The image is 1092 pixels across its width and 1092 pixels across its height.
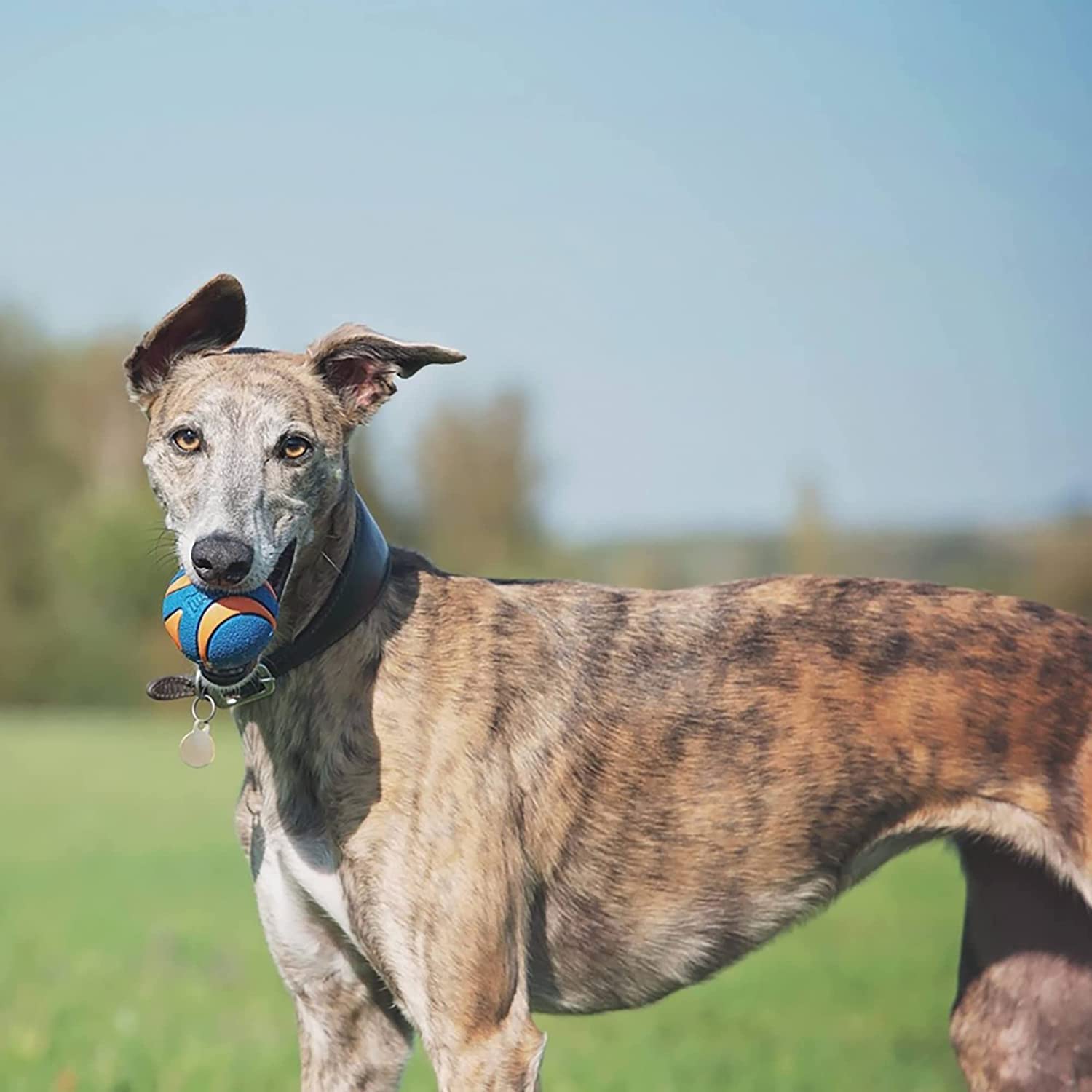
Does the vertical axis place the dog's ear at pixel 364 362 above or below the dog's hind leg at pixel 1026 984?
above

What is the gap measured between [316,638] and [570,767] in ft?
2.73

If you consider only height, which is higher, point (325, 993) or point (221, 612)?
point (221, 612)

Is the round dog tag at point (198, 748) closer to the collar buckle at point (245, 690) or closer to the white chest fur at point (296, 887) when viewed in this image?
the collar buckle at point (245, 690)

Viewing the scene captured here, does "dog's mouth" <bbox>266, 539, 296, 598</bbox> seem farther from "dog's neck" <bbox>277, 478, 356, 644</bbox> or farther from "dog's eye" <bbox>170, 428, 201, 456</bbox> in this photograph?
"dog's eye" <bbox>170, 428, 201, 456</bbox>

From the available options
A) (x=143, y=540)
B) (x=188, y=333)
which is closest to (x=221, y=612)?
(x=188, y=333)

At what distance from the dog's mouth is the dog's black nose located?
0.20 m

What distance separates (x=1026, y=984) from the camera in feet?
16.8

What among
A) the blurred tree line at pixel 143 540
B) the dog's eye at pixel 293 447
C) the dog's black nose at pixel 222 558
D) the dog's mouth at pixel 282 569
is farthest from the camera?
the blurred tree line at pixel 143 540

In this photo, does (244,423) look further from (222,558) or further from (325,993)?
(325,993)

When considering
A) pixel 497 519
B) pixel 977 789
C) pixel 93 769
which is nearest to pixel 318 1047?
pixel 977 789

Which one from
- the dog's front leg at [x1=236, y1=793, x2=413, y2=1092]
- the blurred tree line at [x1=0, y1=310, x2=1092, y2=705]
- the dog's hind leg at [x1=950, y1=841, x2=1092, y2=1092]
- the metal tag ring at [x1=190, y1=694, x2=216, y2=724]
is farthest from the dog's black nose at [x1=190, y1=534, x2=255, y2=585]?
the blurred tree line at [x1=0, y1=310, x2=1092, y2=705]

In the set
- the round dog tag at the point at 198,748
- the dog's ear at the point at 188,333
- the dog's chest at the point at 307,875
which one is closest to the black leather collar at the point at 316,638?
the round dog tag at the point at 198,748

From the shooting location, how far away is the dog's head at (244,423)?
4051 millimetres

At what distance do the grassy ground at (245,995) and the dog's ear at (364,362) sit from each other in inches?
90.7
